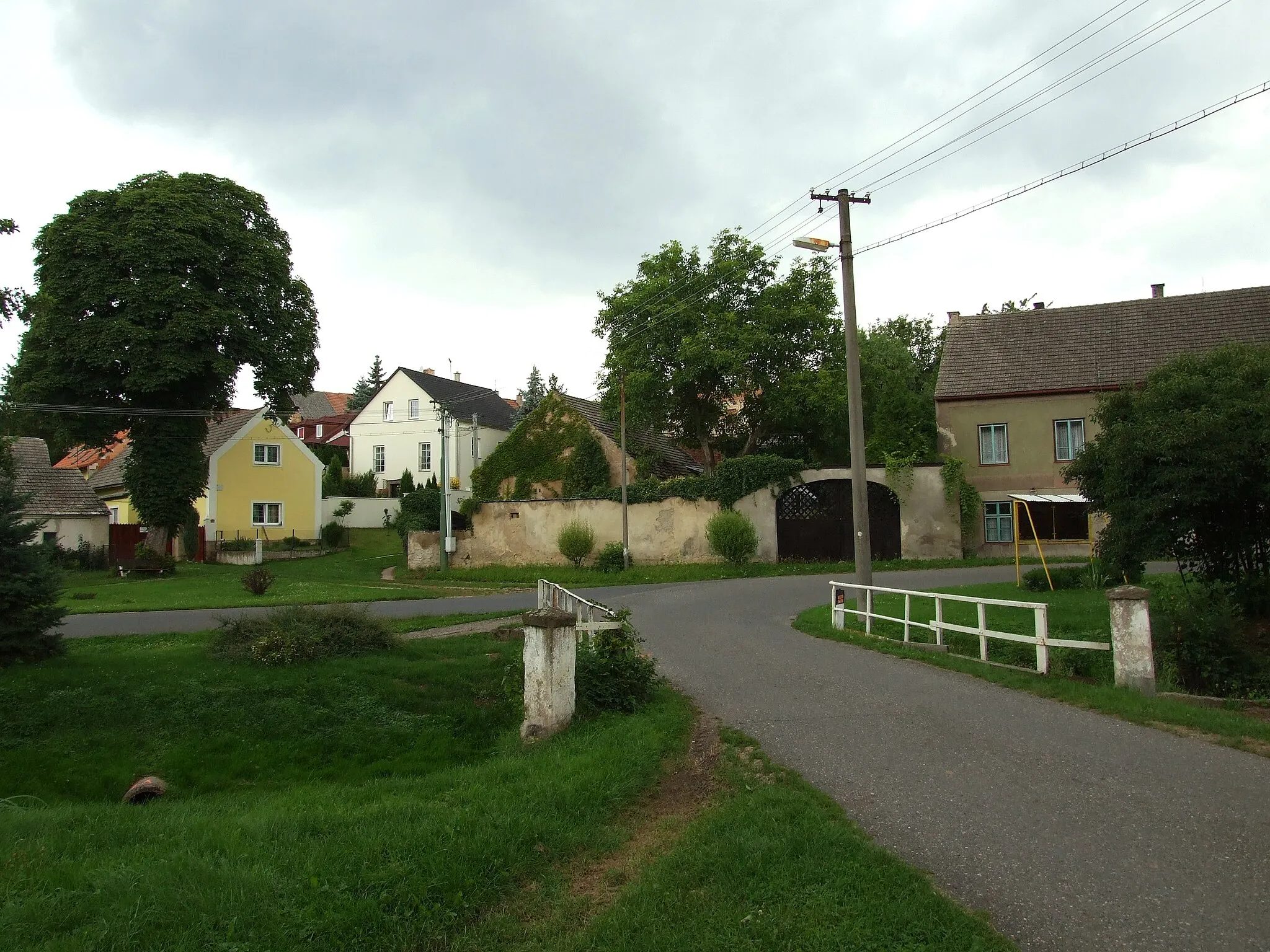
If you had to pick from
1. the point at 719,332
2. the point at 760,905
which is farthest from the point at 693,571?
the point at 760,905

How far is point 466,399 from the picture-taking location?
56500 millimetres

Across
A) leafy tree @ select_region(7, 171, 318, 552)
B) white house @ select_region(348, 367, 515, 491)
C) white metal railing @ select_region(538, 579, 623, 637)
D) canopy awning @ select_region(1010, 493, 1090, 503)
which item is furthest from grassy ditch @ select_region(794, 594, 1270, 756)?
white house @ select_region(348, 367, 515, 491)

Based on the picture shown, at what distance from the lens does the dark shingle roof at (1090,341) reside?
102 feet

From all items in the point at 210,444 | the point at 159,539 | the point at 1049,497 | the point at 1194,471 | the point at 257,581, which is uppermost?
the point at 210,444

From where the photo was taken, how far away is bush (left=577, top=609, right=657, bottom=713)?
9.22 metres

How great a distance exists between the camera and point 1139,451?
12.8 m

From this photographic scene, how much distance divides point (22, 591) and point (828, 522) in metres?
24.3

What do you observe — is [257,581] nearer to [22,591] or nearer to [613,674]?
[22,591]

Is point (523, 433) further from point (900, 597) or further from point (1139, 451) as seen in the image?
point (1139, 451)

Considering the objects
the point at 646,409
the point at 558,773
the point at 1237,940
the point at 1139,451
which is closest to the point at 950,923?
the point at 1237,940

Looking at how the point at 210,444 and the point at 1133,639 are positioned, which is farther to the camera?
the point at 210,444

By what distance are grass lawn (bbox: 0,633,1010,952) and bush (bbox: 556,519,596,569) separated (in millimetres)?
22492

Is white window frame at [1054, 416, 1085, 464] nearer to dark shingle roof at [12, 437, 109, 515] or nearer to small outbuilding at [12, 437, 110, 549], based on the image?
small outbuilding at [12, 437, 110, 549]

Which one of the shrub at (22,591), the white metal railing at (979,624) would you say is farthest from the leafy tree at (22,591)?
the white metal railing at (979,624)
